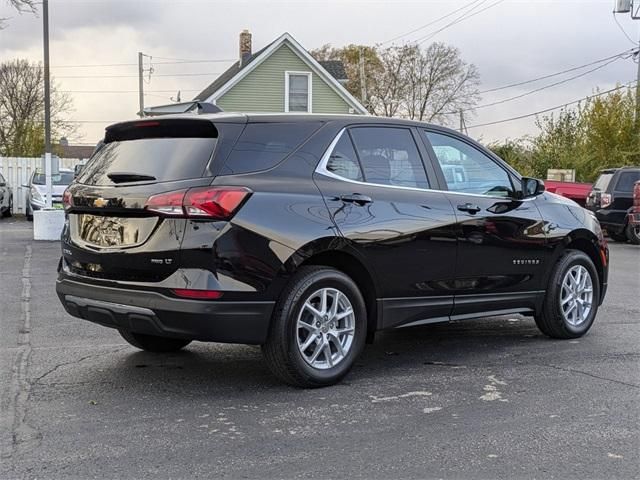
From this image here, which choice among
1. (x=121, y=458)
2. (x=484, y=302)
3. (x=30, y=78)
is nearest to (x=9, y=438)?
(x=121, y=458)

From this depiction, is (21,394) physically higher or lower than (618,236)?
lower

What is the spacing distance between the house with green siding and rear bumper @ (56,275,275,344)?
26.7 meters

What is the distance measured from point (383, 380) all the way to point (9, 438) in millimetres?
2369

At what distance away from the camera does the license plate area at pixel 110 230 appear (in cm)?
442

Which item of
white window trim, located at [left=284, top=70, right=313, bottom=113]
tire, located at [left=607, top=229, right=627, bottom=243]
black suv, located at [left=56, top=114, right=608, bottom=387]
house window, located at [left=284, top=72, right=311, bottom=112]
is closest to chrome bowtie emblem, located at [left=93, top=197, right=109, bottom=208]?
→ black suv, located at [left=56, top=114, right=608, bottom=387]

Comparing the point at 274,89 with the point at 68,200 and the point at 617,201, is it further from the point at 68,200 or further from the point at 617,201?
the point at 68,200

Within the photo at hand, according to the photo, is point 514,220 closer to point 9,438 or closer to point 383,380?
point 383,380

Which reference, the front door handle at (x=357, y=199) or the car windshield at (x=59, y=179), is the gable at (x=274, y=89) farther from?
the front door handle at (x=357, y=199)

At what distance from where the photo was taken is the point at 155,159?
468cm

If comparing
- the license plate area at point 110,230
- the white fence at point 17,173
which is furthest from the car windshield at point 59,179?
the license plate area at point 110,230

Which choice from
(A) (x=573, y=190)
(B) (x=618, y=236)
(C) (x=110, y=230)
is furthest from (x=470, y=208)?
(A) (x=573, y=190)

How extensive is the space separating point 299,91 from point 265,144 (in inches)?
1092

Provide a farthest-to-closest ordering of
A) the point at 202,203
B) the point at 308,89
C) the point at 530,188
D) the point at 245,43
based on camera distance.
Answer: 1. the point at 245,43
2. the point at 308,89
3. the point at 530,188
4. the point at 202,203

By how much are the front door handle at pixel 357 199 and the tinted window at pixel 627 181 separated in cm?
1310
